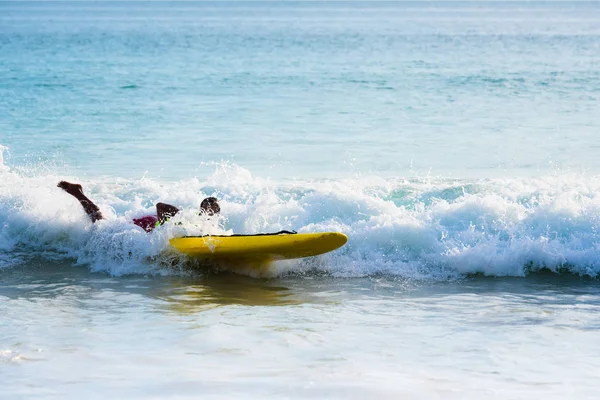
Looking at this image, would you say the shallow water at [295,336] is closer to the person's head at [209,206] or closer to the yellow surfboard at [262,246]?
the yellow surfboard at [262,246]

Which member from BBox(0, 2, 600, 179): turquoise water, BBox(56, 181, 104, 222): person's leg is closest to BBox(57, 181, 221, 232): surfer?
BBox(56, 181, 104, 222): person's leg

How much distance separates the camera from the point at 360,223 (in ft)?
32.9

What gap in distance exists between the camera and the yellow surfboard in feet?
27.8

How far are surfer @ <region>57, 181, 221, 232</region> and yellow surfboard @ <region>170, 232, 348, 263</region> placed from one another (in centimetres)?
45

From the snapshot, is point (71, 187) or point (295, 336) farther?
point (71, 187)

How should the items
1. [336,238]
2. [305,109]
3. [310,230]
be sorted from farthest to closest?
[305,109] → [310,230] → [336,238]

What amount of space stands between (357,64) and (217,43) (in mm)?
11286

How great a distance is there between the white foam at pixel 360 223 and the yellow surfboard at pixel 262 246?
10.5 inches

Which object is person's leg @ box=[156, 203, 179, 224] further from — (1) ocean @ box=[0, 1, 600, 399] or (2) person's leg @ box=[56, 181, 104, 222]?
(2) person's leg @ box=[56, 181, 104, 222]

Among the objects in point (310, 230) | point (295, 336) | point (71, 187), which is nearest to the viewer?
point (295, 336)

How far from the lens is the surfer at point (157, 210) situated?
9.23 metres

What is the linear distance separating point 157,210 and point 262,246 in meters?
1.40

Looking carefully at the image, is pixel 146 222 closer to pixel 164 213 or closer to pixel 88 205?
pixel 164 213

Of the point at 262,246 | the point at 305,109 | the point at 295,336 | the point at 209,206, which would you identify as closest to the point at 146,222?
the point at 209,206
